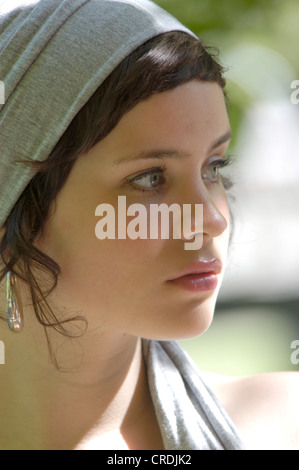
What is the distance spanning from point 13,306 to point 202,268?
1.19 ft

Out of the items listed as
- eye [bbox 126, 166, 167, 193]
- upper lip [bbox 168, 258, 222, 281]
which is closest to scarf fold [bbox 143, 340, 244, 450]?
upper lip [bbox 168, 258, 222, 281]

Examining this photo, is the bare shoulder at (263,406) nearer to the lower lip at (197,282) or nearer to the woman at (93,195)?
the woman at (93,195)

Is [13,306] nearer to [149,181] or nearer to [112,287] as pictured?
[112,287]

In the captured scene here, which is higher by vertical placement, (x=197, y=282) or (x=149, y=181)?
(x=149, y=181)

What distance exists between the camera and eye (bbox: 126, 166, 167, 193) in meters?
1.20

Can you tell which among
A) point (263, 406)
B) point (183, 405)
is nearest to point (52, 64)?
point (183, 405)

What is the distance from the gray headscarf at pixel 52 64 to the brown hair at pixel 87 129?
0.05ft

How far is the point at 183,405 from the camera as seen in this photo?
1.39 m

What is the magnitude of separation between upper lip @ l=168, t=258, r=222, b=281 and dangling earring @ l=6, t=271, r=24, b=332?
30 centimetres

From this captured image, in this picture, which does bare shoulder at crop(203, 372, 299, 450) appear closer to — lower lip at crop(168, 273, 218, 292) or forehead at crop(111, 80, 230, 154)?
lower lip at crop(168, 273, 218, 292)

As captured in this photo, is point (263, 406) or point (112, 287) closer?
point (112, 287)

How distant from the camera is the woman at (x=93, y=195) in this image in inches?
46.1

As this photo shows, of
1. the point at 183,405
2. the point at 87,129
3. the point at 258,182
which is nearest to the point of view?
the point at 87,129
